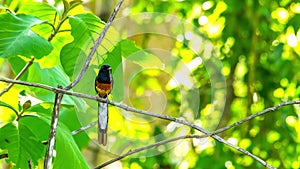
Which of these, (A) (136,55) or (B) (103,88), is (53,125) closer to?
(B) (103,88)

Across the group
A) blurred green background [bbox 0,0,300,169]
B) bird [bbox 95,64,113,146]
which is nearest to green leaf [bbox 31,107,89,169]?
bird [bbox 95,64,113,146]

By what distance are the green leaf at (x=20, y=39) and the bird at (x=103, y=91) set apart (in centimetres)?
10

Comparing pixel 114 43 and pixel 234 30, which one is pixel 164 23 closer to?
pixel 114 43

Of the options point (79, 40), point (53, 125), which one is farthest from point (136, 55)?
point (53, 125)

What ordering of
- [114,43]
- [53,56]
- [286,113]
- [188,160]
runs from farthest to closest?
[188,160] → [286,113] → [53,56] → [114,43]

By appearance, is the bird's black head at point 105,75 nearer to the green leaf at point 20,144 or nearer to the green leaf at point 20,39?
the green leaf at point 20,39

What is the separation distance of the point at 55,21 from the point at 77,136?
284 mm

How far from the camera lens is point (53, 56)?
34.6 inches

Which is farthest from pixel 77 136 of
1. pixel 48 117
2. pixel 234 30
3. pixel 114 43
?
pixel 234 30

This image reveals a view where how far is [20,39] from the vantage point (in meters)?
0.73

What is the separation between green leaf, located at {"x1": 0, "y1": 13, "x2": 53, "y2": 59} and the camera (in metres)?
0.73

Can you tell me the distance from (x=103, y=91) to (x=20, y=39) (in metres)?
0.15

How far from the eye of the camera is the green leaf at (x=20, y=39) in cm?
73

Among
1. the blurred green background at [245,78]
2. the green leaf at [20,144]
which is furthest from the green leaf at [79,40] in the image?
the blurred green background at [245,78]
